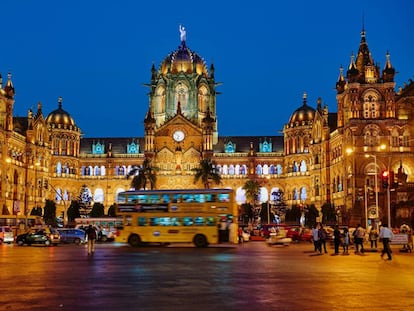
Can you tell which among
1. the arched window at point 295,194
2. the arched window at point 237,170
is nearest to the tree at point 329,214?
the arched window at point 295,194

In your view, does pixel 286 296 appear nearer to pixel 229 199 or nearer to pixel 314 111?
pixel 229 199

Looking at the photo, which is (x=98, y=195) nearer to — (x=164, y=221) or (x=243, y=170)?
(x=243, y=170)

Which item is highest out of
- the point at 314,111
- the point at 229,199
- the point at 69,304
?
the point at 314,111

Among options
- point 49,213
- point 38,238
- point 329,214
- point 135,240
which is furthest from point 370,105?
point 49,213

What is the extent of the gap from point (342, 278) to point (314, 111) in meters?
103

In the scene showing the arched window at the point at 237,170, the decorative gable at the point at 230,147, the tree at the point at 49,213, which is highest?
the decorative gable at the point at 230,147

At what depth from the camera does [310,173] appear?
Result: 376ft

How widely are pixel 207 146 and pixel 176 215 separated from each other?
7316cm

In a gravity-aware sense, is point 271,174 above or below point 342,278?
above

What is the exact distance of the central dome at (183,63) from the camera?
129375 millimetres

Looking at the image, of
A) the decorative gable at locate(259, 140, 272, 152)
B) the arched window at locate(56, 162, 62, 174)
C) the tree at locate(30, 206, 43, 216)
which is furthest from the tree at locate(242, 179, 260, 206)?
the tree at locate(30, 206, 43, 216)

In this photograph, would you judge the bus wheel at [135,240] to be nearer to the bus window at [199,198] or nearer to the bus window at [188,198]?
the bus window at [188,198]

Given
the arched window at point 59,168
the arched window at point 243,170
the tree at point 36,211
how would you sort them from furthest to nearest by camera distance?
→ the arched window at point 243,170
the arched window at point 59,168
the tree at point 36,211

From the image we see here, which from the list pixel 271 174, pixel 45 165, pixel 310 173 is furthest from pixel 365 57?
pixel 45 165
